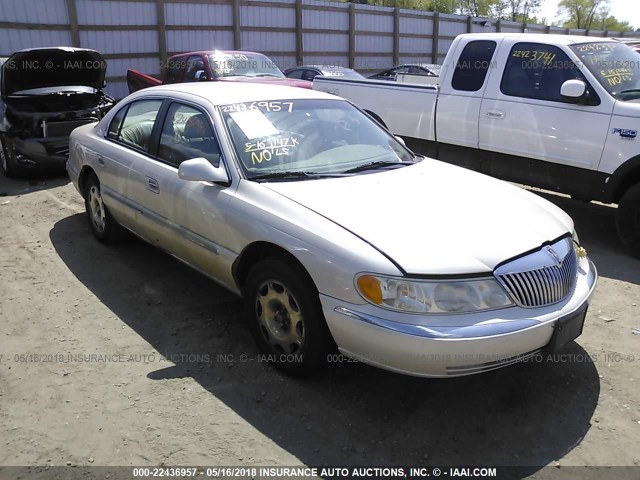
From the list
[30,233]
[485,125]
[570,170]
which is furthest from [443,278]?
[30,233]

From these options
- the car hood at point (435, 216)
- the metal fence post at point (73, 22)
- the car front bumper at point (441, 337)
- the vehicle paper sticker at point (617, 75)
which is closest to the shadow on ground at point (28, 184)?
the car hood at point (435, 216)

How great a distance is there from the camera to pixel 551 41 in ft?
19.7

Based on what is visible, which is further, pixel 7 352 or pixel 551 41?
pixel 551 41

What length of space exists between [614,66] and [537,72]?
75 centimetres

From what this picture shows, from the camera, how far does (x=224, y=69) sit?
11.2 m

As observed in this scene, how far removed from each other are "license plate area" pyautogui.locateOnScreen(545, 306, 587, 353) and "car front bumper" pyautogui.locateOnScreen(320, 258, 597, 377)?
2 centimetres

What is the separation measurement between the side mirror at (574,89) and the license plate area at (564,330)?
10.2 feet

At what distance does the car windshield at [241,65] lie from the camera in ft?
36.7

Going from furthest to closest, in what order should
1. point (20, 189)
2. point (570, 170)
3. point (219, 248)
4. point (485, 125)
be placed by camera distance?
point (20, 189), point (485, 125), point (570, 170), point (219, 248)

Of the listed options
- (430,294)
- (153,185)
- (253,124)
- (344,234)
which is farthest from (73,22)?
(430,294)

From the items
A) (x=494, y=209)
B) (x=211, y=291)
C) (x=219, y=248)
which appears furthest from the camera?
(x=211, y=291)

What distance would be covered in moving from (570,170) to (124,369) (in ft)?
15.3

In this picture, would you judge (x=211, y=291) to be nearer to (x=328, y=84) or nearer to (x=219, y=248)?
(x=219, y=248)

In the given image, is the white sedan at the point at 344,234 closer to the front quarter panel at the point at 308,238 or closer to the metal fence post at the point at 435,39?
the front quarter panel at the point at 308,238
